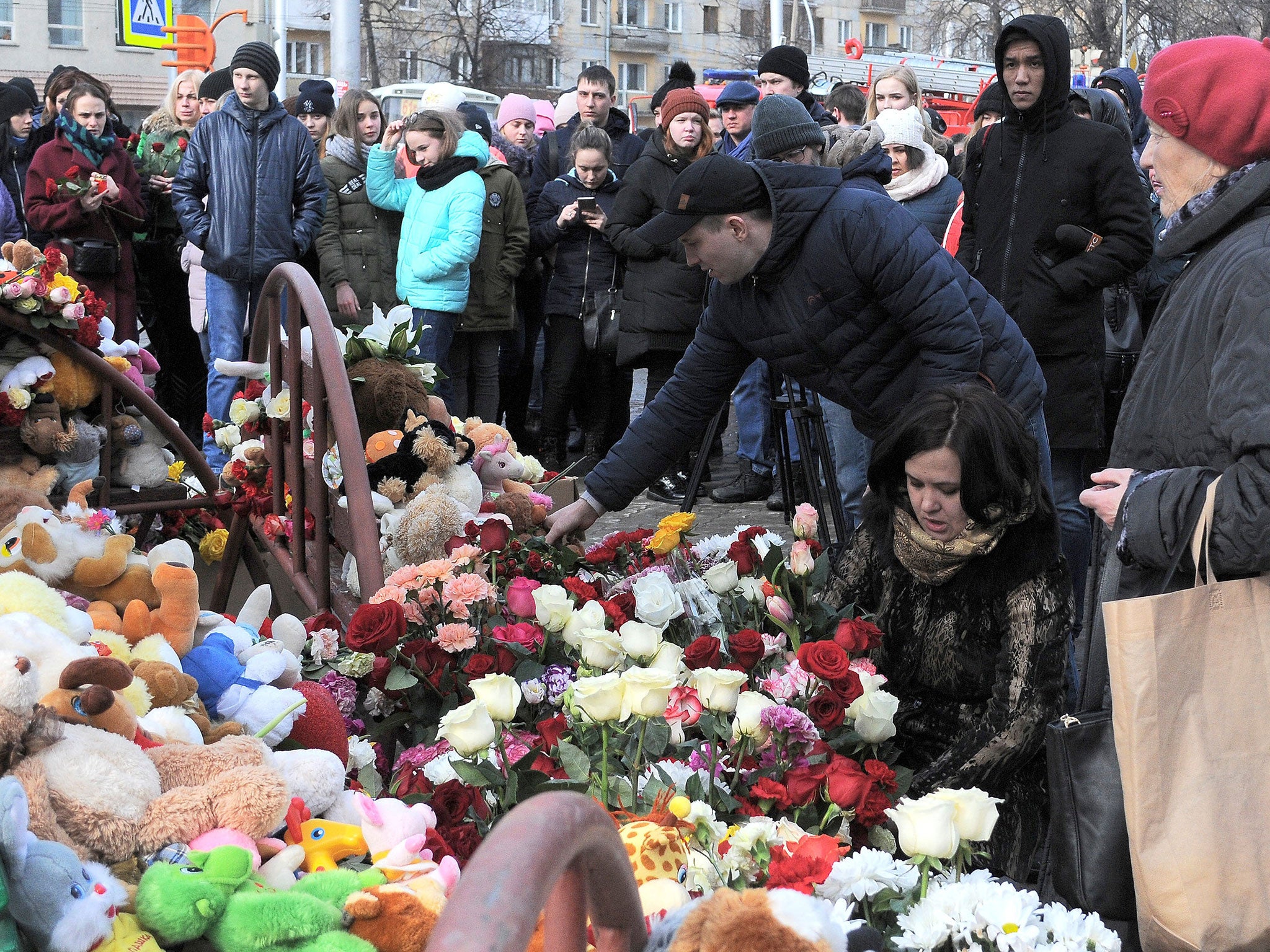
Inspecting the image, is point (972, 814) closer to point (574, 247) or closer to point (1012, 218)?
point (1012, 218)

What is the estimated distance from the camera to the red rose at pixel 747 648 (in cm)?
217

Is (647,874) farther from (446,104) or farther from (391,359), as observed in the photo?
(446,104)

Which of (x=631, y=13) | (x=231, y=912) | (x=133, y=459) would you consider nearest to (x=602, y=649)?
(x=231, y=912)

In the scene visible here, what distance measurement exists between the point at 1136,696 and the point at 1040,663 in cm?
58

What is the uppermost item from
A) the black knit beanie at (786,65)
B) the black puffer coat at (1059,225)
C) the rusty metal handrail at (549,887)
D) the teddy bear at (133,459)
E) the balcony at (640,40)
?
the balcony at (640,40)

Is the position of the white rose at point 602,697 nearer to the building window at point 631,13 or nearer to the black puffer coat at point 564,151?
the black puffer coat at point 564,151

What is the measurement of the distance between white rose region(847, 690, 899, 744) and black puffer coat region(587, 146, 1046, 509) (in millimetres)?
1014

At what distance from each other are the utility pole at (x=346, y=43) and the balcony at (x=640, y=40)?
1422 inches

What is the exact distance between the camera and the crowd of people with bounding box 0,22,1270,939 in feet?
6.59

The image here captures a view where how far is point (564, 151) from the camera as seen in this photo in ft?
23.9

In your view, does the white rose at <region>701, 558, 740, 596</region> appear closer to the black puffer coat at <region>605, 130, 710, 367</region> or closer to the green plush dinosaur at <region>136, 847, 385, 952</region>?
the green plush dinosaur at <region>136, 847, 385, 952</region>

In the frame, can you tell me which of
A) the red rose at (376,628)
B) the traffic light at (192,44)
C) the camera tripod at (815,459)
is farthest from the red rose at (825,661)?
the traffic light at (192,44)

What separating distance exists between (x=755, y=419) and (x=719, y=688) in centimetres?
464

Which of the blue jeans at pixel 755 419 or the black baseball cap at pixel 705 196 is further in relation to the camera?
the blue jeans at pixel 755 419
